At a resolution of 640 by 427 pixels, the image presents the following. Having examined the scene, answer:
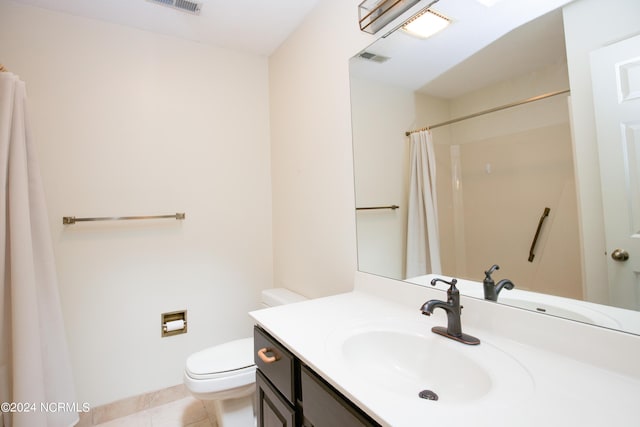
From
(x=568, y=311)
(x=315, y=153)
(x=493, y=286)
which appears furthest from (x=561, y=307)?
(x=315, y=153)

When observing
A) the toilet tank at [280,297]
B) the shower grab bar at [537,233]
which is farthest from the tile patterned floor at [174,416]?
the shower grab bar at [537,233]

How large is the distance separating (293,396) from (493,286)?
0.69m

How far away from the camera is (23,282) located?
4.33ft

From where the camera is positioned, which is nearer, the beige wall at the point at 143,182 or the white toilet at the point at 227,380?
the white toilet at the point at 227,380

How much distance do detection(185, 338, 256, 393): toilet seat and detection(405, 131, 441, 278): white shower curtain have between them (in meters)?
0.93

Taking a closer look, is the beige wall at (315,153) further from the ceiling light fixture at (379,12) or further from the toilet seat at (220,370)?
the toilet seat at (220,370)

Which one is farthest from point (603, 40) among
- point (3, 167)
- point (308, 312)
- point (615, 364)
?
point (3, 167)

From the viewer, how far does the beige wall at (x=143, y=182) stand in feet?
5.53

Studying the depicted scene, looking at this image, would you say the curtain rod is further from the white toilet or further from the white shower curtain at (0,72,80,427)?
the white shower curtain at (0,72,80,427)

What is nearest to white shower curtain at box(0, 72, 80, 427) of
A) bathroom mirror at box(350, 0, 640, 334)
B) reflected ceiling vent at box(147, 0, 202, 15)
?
reflected ceiling vent at box(147, 0, 202, 15)

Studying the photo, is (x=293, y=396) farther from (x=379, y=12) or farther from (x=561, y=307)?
(x=379, y=12)

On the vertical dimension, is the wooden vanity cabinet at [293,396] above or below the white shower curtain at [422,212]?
below

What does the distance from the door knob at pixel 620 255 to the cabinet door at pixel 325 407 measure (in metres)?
0.69

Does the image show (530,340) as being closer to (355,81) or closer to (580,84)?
(580,84)
